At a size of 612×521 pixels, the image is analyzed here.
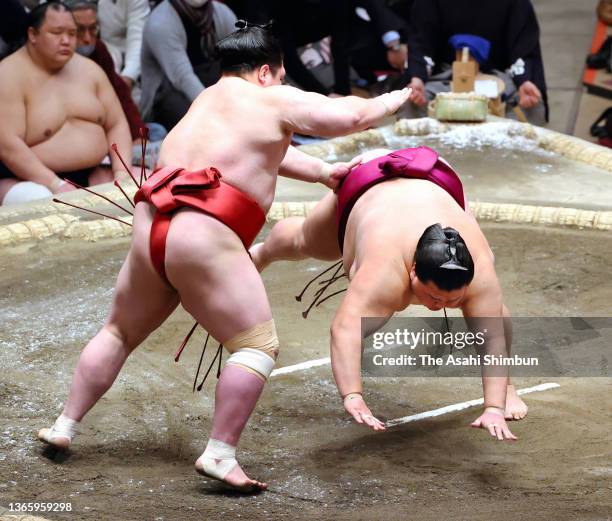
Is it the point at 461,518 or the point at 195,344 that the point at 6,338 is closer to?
the point at 195,344

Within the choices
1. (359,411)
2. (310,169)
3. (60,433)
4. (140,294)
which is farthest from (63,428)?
(310,169)

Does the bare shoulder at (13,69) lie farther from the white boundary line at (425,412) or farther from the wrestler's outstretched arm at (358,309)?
the wrestler's outstretched arm at (358,309)

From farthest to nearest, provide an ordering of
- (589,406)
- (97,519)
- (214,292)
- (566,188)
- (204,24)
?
(204,24) → (566,188) → (589,406) → (214,292) → (97,519)

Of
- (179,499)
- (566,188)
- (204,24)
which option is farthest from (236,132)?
(204,24)

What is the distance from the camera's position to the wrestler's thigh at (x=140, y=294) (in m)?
2.43

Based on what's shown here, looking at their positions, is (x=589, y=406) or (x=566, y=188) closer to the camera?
(x=589, y=406)

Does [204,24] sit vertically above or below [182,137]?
below

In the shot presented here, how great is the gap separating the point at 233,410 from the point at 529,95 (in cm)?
366

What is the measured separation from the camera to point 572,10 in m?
8.52

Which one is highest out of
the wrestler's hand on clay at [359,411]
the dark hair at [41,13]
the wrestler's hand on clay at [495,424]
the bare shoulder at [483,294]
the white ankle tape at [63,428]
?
the dark hair at [41,13]

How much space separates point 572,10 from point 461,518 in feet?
22.6

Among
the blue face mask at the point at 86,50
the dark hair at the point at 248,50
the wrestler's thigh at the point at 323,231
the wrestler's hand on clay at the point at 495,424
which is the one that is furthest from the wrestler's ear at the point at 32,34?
the wrestler's hand on clay at the point at 495,424

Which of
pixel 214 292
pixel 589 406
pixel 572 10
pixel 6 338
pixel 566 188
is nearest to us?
pixel 214 292

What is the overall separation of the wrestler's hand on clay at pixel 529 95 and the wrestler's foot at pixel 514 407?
3079mm
